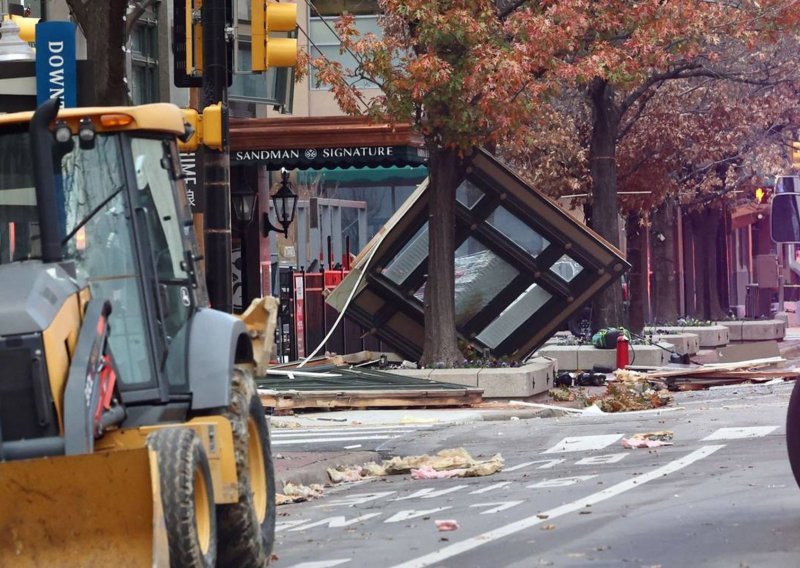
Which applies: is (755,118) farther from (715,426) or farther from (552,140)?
(715,426)

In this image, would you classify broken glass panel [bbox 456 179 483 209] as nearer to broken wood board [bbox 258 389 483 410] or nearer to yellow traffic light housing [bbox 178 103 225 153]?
broken wood board [bbox 258 389 483 410]

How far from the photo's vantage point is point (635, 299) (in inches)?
1404

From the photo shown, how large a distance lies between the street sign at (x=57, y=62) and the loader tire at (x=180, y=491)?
5.03m

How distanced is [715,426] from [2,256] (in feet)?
36.1

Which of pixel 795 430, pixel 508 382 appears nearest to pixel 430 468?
pixel 795 430

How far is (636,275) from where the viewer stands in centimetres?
3678

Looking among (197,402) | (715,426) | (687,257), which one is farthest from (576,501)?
(687,257)

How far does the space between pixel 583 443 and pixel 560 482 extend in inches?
146

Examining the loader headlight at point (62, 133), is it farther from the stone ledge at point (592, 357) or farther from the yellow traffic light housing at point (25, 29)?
the stone ledge at point (592, 357)

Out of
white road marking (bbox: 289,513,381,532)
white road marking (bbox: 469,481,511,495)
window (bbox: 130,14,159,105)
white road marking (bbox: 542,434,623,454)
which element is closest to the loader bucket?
white road marking (bbox: 289,513,381,532)

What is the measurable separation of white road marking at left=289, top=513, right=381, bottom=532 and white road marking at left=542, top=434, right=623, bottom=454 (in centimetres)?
479

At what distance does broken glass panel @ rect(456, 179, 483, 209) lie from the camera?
25.7 metres

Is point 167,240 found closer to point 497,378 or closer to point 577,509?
point 577,509

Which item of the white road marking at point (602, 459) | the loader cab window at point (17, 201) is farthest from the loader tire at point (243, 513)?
the white road marking at point (602, 459)
